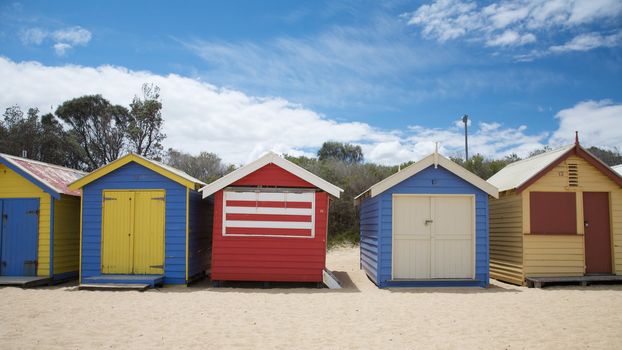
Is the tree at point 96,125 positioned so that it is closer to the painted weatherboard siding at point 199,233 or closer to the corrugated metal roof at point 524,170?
the painted weatherboard siding at point 199,233

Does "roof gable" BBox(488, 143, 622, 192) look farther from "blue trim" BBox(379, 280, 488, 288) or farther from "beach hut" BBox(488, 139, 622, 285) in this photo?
"blue trim" BBox(379, 280, 488, 288)

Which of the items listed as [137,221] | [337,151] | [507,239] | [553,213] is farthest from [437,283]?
[337,151]

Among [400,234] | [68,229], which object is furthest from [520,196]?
[68,229]

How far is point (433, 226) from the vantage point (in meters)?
11.6

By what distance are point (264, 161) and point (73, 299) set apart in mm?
5017

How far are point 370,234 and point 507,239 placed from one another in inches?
142

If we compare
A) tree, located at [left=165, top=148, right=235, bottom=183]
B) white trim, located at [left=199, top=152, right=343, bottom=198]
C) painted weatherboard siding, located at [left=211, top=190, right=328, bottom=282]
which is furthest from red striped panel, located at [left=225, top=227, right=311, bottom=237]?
tree, located at [left=165, top=148, right=235, bottom=183]

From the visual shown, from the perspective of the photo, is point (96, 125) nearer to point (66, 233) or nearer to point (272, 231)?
point (66, 233)

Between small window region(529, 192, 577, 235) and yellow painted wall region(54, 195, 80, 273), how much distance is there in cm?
1190

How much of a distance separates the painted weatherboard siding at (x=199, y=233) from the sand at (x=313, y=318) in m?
1.19

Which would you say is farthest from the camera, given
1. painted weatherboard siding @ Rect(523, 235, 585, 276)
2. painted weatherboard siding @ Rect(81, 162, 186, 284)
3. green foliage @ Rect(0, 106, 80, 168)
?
green foliage @ Rect(0, 106, 80, 168)

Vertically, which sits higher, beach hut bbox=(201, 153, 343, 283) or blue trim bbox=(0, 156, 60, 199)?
blue trim bbox=(0, 156, 60, 199)

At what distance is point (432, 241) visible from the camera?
11539mm

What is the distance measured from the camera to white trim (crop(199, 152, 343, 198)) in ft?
37.4
